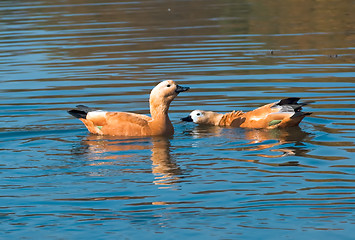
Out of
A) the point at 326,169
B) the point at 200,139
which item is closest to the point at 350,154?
the point at 326,169

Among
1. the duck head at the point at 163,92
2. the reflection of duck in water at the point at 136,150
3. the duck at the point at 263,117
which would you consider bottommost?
the reflection of duck in water at the point at 136,150

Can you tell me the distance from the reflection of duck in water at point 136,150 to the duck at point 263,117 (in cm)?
128

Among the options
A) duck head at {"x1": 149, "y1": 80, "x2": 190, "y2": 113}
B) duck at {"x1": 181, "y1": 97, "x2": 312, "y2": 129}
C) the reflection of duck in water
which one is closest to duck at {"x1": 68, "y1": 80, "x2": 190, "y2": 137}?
duck head at {"x1": 149, "y1": 80, "x2": 190, "y2": 113}

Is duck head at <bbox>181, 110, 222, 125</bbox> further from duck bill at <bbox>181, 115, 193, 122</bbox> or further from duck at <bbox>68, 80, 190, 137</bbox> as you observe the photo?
duck at <bbox>68, 80, 190, 137</bbox>

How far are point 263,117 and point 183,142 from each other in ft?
5.13

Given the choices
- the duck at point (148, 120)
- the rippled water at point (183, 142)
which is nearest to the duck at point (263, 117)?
the rippled water at point (183, 142)

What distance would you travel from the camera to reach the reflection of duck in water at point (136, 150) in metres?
9.41

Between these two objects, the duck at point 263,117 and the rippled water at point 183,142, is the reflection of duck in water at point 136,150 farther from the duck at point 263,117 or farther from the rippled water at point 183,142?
the duck at point 263,117

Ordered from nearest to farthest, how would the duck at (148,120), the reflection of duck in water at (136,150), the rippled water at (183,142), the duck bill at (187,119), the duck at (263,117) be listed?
the rippled water at (183,142), the reflection of duck in water at (136,150), the duck at (148,120), the duck at (263,117), the duck bill at (187,119)

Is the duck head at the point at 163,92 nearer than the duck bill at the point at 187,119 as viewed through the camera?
Yes

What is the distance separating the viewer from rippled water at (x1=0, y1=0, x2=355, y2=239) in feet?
24.6

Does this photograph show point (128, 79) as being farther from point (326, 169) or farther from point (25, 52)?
point (326, 169)

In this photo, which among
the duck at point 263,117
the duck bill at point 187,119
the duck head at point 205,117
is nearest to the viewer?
the duck at point 263,117

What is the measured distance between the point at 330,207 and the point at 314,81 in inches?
332
